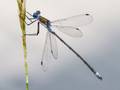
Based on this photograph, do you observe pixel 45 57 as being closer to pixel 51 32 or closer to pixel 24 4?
pixel 51 32

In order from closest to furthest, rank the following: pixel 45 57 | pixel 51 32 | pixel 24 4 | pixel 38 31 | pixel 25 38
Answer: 1. pixel 24 4
2. pixel 25 38
3. pixel 38 31
4. pixel 45 57
5. pixel 51 32

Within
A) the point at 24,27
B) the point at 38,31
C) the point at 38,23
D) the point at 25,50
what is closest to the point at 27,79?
the point at 25,50

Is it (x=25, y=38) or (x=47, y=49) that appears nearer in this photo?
(x=25, y=38)

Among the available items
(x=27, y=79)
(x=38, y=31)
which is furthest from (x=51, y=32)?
(x=27, y=79)

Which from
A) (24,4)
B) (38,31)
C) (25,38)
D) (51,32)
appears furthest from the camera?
(51,32)

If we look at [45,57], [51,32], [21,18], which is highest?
[21,18]

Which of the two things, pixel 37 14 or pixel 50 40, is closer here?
pixel 37 14

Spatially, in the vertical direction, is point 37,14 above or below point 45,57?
above

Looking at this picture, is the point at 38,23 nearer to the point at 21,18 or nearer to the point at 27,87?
the point at 21,18

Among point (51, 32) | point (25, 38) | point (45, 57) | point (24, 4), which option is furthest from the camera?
point (51, 32)
